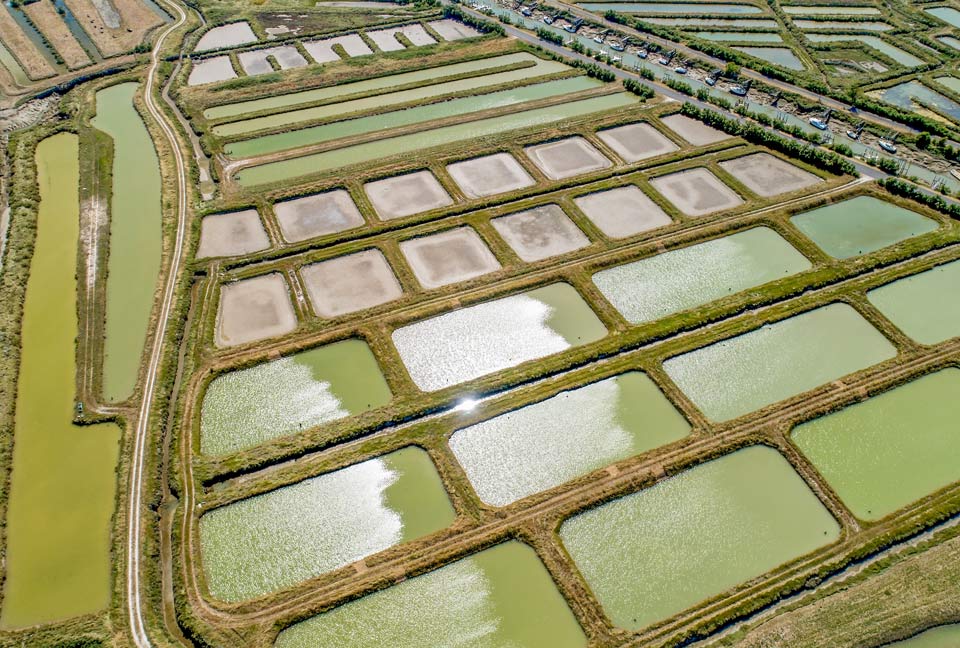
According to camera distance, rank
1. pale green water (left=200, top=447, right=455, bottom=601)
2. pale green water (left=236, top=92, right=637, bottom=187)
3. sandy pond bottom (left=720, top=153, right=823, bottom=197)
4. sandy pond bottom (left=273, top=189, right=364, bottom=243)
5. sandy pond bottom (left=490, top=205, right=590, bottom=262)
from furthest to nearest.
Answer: pale green water (left=236, top=92, right=637, bottom=187) < sandy pond bottom (left=720, top=153, right=823, bottom=197) < sandy pond bottom (left=273, top=189, right=364, bottom=243) < sandy pond bottom (left=490, top=205, right=590, bottom=262) < pale green water (left=200, top=447, right=455, bottom=601)

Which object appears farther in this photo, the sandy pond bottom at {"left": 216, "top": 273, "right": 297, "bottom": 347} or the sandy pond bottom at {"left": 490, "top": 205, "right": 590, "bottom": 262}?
the sandy pond bottom at {"left": 490, "top": 205, "right": 590, "bottom": 262}

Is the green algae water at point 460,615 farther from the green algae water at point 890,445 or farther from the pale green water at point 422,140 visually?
the pale green water at point 422,140

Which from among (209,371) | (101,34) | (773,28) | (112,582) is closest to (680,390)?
(209,371)

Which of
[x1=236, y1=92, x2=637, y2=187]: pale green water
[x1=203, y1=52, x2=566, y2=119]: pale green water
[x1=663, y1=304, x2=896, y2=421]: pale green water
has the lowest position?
[x1=663, y1=304, x2=896, y2=421]: pale green water

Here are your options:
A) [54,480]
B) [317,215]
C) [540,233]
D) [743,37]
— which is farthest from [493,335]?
[743,37]

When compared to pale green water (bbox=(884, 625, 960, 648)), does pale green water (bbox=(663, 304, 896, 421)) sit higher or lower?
higher

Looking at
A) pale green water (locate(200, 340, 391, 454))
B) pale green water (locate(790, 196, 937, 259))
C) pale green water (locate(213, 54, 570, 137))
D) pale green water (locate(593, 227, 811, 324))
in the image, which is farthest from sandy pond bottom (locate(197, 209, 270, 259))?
pale green water (locate(790, 196, 937, 259))

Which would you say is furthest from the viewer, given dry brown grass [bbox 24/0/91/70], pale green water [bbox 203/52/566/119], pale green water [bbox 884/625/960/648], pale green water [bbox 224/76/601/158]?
dry brown grass [bbox 24/0/91/70]

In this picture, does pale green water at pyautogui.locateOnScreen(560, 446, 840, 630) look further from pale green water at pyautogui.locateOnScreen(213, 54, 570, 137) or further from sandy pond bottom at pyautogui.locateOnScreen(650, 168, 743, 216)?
pale green water at pyautogui.locateOnScreen(213, 54, 570, 137)
